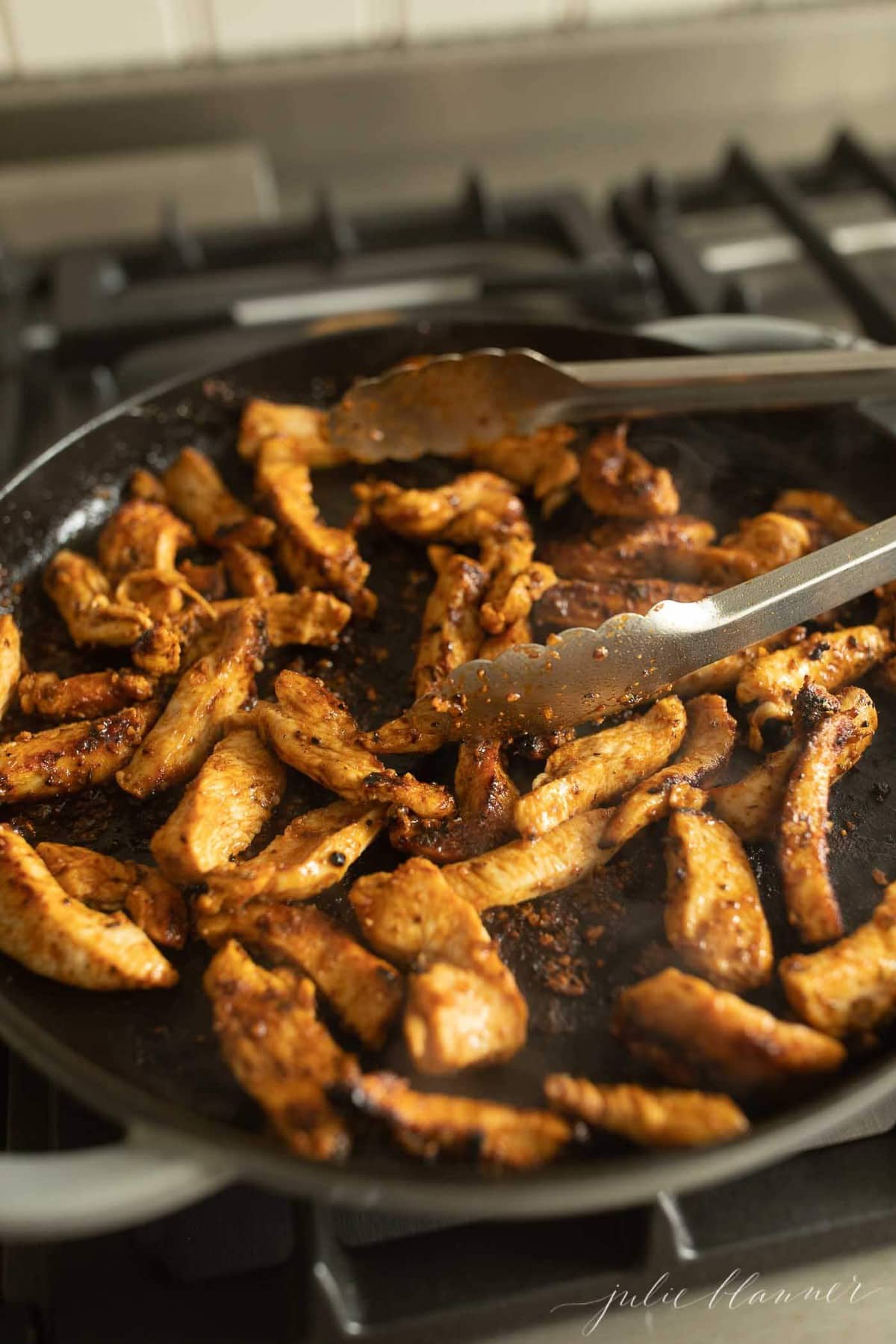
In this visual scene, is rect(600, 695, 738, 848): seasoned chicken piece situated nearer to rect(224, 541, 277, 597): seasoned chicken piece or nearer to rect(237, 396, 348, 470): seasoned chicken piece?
rect(224, 541, 277, 597): seasoned chicken piece

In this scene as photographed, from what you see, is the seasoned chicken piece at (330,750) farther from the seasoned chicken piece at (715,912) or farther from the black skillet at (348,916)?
the seasoned chicken piece at (715,912)

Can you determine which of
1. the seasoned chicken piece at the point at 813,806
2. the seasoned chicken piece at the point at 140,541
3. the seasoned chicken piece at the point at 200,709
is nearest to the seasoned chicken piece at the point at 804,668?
the seasoned chicken piece at the point at 813,806

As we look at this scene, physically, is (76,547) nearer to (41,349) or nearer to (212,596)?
(212,596)

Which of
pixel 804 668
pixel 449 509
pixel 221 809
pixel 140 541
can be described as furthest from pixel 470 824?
pixel 140 541

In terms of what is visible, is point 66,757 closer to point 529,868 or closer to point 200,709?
point 200,709

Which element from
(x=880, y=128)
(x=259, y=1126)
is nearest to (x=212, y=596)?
(x=259, y=1126)

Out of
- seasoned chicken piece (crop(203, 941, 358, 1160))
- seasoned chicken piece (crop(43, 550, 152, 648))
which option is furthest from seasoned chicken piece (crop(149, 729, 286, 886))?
seasoned chicken piece (crop(43, 550, 152, 648))
